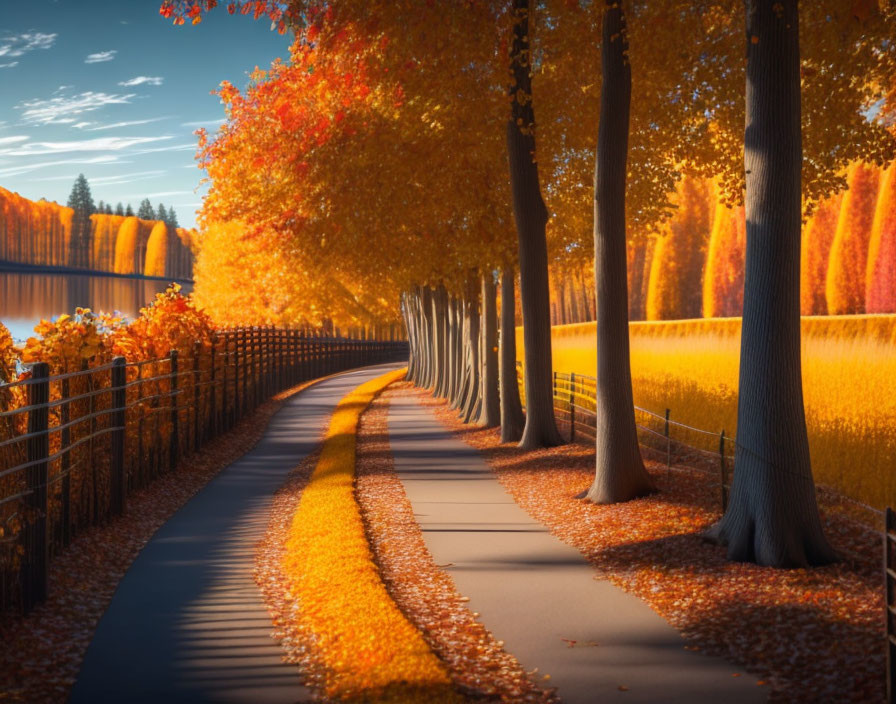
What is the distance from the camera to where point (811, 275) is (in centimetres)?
5375

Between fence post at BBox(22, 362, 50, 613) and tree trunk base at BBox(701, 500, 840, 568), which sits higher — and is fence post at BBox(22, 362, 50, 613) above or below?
above

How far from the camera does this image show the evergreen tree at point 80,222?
155625mm

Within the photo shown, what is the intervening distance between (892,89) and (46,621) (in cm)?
1427

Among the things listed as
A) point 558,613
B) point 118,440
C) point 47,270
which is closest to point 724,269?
point 118,440

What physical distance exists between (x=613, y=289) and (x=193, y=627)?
7833 mm

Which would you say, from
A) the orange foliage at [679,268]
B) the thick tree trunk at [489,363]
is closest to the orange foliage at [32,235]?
the orange foliage at [679,268]

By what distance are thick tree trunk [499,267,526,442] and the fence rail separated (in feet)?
19.8

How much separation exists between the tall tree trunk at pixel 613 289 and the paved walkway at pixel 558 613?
142cm

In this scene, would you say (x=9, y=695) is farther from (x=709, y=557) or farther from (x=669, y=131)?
(x=669, y=131)

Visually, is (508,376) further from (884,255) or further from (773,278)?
(884,255)

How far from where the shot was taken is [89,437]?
475 inches

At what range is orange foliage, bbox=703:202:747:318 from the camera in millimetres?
59375

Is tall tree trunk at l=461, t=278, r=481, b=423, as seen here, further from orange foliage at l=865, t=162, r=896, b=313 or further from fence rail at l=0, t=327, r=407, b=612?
orange foliage at l=865, t=162, r=896, b=313

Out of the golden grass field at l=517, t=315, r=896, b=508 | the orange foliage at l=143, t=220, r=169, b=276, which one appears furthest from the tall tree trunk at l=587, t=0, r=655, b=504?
the orange foliage at l=143, t=220, r=169, b=276
